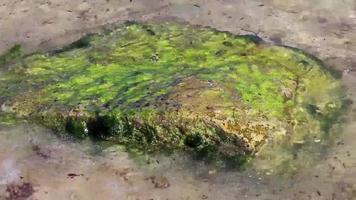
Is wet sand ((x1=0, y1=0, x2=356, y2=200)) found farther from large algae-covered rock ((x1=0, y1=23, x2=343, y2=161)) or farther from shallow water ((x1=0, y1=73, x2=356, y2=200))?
large algae-covered rock ((x1=0, y1=23, x2=343, y2=161))

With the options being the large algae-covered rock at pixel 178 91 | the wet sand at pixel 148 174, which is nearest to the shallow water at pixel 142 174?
the wet sand at pixel 148 174

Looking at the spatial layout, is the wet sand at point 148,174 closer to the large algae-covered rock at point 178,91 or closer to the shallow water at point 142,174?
the shallow water at point 142,174

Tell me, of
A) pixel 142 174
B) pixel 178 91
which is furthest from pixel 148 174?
pixel 178 91

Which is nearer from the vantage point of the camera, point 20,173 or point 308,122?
point 20,173

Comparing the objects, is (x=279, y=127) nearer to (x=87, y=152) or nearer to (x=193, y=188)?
(x=193, y=188)

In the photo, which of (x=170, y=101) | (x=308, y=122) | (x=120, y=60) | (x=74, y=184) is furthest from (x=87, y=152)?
(x=308, y=122)

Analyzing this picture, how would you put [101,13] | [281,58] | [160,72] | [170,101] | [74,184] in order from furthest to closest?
1. [101,13]
2. [281,58]
3. [160,72]
4. [170,101]
5. [74,184]

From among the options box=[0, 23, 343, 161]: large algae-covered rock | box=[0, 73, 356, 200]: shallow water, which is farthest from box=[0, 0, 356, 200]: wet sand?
box=[0, 23, 343, 161]: large algae-covered rock
